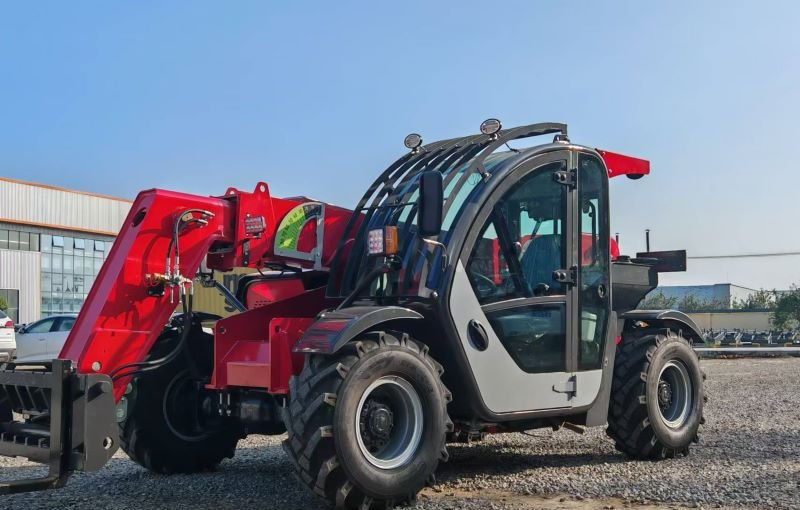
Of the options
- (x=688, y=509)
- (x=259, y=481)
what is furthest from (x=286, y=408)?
(x=688, y=509)

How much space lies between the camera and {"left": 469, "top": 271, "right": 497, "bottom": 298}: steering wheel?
20.0ft

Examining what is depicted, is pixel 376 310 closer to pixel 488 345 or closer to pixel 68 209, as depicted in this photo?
pixel 488 345

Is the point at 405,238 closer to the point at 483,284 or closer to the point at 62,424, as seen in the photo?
the point at 483,284

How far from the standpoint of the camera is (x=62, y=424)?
5.02 m

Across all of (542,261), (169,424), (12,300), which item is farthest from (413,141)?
(12,300)

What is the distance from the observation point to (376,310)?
5.54m

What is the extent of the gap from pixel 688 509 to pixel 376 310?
2390 millimetres

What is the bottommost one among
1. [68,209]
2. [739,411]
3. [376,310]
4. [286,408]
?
[739,411]

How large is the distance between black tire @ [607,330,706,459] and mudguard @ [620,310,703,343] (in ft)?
0.49

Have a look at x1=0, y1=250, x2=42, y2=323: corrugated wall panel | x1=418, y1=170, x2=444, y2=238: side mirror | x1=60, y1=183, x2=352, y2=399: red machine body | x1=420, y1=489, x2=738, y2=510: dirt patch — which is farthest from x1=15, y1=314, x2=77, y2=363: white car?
x1=0, y1=250, x2=42, y2=323: corrugated wall panel

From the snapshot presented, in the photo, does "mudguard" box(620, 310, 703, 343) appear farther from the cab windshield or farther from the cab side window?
the cab windshield

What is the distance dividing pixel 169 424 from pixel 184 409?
170 millimetres

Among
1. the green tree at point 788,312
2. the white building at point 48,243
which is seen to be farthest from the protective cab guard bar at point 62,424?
the green tree at point 788,312

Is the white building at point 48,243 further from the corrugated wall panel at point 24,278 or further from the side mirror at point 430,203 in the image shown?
the side mirror at point 430,203
